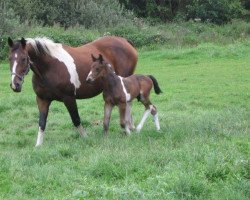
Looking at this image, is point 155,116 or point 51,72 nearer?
point 51,72

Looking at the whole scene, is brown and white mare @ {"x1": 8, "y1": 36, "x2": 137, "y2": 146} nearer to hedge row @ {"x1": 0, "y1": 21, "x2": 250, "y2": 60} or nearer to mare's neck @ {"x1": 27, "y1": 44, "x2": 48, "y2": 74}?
mare's neck @ {"x1": 27, "y1": 44, "x2": 48, "y2": 74}

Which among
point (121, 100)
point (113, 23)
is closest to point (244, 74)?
point (121, 100)

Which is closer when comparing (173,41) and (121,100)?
(121,100)

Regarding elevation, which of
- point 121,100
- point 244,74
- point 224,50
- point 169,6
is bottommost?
point 169,6

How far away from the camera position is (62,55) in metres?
10.7

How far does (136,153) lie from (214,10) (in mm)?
37936

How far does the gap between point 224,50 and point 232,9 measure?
19807 mm

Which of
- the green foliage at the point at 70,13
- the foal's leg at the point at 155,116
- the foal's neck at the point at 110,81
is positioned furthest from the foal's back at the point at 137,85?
the green foliage at the point at 70,13

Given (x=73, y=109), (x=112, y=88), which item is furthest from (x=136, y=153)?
(x=73, y=109)

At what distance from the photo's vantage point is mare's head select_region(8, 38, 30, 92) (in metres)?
9.60

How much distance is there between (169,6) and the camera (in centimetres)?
4694

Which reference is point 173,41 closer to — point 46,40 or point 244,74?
point 244,74

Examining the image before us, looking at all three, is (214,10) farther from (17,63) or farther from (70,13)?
(17,63)

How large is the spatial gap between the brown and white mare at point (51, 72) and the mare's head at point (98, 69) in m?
0.36
